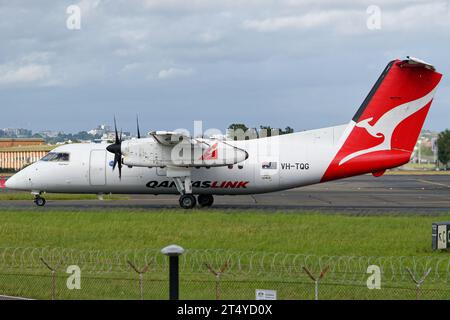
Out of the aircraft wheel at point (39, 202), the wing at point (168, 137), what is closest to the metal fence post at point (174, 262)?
the wing at point (168, 137)

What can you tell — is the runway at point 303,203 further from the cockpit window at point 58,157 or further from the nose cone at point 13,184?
the cockpit window at point 58,157

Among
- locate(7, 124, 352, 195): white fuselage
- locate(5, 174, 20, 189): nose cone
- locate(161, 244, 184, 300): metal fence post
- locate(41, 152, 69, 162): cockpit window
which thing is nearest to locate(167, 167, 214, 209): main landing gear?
Result: locate(7, 124, 352, 195): white fuselage

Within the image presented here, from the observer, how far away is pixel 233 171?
40.5m

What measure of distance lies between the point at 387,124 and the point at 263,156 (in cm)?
710

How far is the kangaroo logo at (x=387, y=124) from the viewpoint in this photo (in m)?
39.1

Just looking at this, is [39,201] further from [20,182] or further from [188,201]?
[188,201]

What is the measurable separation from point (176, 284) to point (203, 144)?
26380 millimetres

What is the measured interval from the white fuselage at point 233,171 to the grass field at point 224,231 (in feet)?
7.49

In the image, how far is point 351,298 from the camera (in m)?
17.7

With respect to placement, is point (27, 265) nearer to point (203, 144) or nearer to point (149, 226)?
point (149, 226)

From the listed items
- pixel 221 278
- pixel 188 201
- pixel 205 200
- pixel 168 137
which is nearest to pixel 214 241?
pixel 221 278

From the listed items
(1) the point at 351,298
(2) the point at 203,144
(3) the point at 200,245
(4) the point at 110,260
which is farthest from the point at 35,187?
(1) the point at 351,298

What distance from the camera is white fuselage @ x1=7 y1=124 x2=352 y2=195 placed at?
40.0 metres

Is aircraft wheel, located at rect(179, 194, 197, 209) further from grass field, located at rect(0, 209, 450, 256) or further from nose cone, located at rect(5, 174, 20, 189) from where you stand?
nose cone, located at rect(5, 174, 20, 189)
